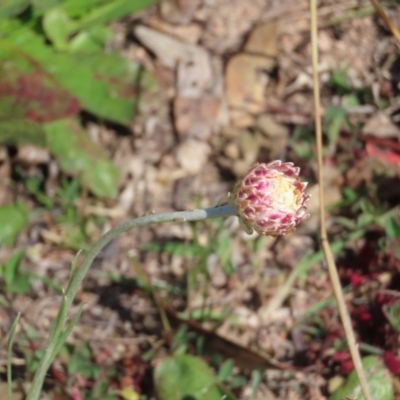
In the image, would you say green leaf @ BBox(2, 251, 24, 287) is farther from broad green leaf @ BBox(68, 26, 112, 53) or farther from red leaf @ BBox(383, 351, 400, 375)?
red leaf @ BBox(383, 351, 400, 375)

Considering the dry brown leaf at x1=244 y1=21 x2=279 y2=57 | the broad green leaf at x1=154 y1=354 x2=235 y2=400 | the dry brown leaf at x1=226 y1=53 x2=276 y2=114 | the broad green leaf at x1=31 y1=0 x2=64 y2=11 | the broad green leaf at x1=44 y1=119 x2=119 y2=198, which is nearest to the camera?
the broad green leaf at x1=154 y1=354 x2=235 y2=400

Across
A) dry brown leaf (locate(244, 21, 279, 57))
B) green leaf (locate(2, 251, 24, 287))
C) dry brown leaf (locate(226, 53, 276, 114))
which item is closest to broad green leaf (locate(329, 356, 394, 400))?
green leaf (locate(2, 251, 24, 287))

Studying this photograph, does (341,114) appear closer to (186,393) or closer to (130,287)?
(130,287)

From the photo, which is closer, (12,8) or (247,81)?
(12,8)

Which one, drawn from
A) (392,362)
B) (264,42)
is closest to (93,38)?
(264,42)

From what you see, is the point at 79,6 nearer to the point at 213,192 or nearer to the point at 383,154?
the point at 213,192

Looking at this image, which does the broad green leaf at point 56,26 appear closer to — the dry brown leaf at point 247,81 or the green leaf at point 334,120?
the dry brown leaf at point 247,81
